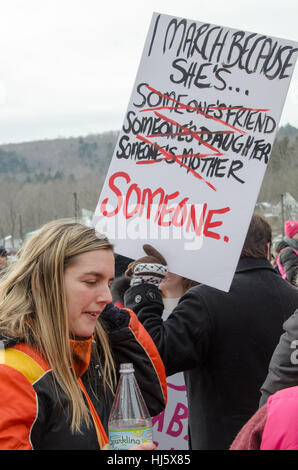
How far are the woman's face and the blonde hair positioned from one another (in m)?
0.03

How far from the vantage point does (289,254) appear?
7398mm

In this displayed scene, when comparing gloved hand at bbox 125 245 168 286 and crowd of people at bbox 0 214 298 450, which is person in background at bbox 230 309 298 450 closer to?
crowd of people at bbox 0 214 298 450

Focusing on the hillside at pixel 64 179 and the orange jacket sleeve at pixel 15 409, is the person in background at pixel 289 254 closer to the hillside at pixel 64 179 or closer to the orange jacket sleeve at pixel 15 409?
the orange jacket sleeve at pixel 15 409

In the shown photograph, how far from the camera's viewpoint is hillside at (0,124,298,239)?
55500 mm

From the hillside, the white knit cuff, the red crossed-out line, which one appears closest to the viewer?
the white knit cuff

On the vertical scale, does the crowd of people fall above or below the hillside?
above

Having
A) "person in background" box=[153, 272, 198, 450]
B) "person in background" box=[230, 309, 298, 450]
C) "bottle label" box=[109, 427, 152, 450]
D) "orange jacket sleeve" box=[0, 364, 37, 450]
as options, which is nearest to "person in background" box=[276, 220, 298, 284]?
"person in background" box=[153, 272, 198, 450]

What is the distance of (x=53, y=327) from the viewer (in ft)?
7.12

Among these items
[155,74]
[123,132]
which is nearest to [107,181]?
[123,132]

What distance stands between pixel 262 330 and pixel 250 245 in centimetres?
42

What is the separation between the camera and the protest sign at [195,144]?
308cm

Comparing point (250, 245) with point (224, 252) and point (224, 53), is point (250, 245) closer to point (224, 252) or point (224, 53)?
point (224, 252)

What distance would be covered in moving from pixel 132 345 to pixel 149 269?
0.56m

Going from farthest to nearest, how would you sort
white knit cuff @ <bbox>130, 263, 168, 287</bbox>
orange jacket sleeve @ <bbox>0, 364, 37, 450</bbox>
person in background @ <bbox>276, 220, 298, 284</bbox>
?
1. person in background @ <bbox>276, 220, 298, 284</bbox>
2. white knit cuff @ <bbox>130, 263, 168, 287</bbox>
3. orange jacket sleeve @ <bbox>0, 364, 37, 450</bbox>
